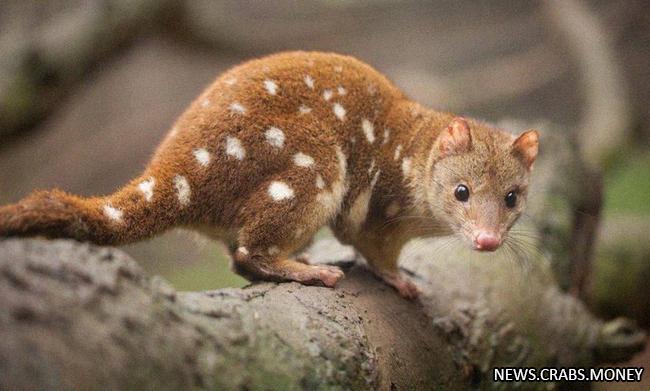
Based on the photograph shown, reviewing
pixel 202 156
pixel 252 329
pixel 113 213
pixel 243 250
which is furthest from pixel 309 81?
pixel 252 329

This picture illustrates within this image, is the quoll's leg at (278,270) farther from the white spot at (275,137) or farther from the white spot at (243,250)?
the white spot at (275,137)

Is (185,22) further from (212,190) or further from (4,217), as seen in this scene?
(4,217)

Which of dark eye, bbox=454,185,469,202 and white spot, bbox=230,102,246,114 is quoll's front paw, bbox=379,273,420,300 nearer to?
dark eye, bbox=454,185,469,202

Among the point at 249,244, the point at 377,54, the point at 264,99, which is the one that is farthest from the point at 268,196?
the point at 377,54

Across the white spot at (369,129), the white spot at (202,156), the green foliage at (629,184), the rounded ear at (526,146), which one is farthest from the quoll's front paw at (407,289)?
the green foliage at (629,184)

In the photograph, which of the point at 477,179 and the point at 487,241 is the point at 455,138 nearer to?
the point at 477,179

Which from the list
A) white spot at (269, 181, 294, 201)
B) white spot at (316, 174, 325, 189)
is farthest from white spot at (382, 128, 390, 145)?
white spot at (269, 181, 294, 201)
